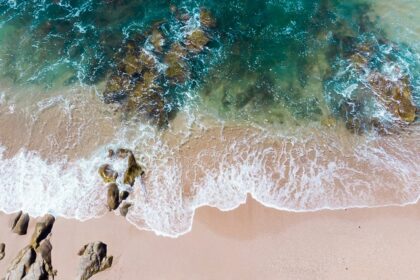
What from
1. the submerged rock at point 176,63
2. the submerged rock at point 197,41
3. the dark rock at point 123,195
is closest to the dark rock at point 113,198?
the dark rock at point 123,195

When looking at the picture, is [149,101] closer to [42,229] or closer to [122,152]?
[122,152]

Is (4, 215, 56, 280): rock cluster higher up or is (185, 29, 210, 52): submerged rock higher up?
(185, 29, 210, 52): submerged rock

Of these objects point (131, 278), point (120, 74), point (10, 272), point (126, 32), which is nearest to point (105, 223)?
point (131, 278)

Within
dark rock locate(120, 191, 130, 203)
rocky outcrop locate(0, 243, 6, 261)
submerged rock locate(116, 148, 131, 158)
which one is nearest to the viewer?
rocky outcrop locate(0, 243, 6, 261)

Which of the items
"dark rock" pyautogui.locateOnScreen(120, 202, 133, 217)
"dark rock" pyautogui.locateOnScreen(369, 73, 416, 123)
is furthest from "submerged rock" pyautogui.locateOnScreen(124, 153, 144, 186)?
"dark rock" pyautogui.locateOnScreen(369, 73, 416, 123)

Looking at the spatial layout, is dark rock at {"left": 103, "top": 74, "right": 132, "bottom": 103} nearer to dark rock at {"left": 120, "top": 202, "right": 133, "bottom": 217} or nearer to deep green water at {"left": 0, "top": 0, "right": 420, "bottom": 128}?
deep green water at {"left": 0, "top": 0, "right": 420, "bottom": 128}

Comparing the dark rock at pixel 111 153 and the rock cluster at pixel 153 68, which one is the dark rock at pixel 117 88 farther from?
the dark rock at pixel 111 153

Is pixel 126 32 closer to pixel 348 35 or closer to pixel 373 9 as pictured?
pixel 348 35
